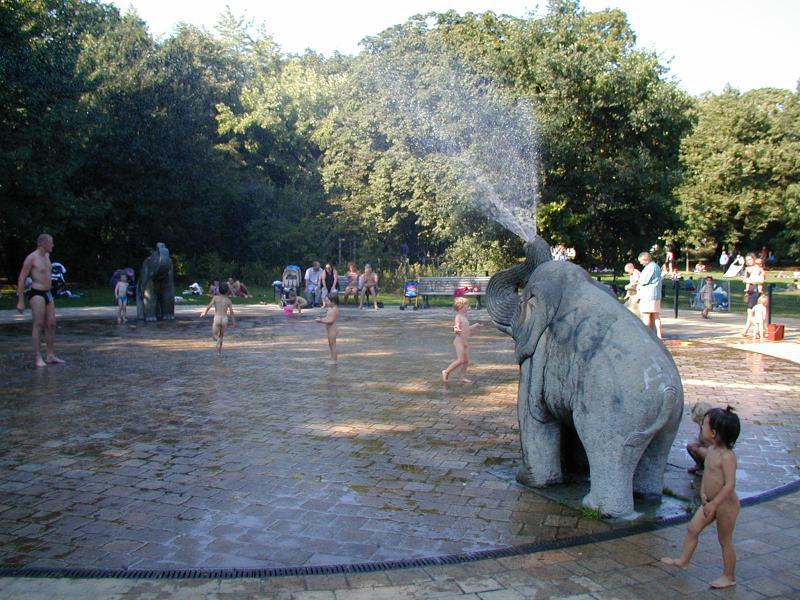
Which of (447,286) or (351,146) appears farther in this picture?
(351,146)

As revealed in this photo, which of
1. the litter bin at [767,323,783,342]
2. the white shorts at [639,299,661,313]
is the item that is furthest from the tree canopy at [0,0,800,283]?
the white shorts at [639,299,661,313]

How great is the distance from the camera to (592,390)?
4.98 metres

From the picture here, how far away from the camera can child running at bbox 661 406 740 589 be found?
4.14 m

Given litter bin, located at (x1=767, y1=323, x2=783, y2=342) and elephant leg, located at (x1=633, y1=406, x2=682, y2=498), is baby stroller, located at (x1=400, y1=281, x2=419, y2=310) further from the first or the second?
elephant leg, located at (x1=633, y1=406, x2=682, y2=498)

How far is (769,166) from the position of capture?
5203cm

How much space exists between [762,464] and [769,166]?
Result: 52.0m

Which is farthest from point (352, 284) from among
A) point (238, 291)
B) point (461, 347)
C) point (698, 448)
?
point (698, 448)

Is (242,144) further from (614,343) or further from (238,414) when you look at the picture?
(614,343)

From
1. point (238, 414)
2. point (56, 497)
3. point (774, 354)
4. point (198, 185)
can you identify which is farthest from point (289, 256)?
point (56, 497)

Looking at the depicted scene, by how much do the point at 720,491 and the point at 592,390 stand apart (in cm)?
106

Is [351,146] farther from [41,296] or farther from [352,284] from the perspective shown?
[41,296]

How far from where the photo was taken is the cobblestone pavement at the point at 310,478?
432cm

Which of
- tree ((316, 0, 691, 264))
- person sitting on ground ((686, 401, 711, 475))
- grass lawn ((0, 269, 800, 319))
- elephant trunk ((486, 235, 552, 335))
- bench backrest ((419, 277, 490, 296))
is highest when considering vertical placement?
tree ((316, 0, 691, 264))

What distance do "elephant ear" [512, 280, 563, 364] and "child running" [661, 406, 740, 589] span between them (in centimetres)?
Result: 150
